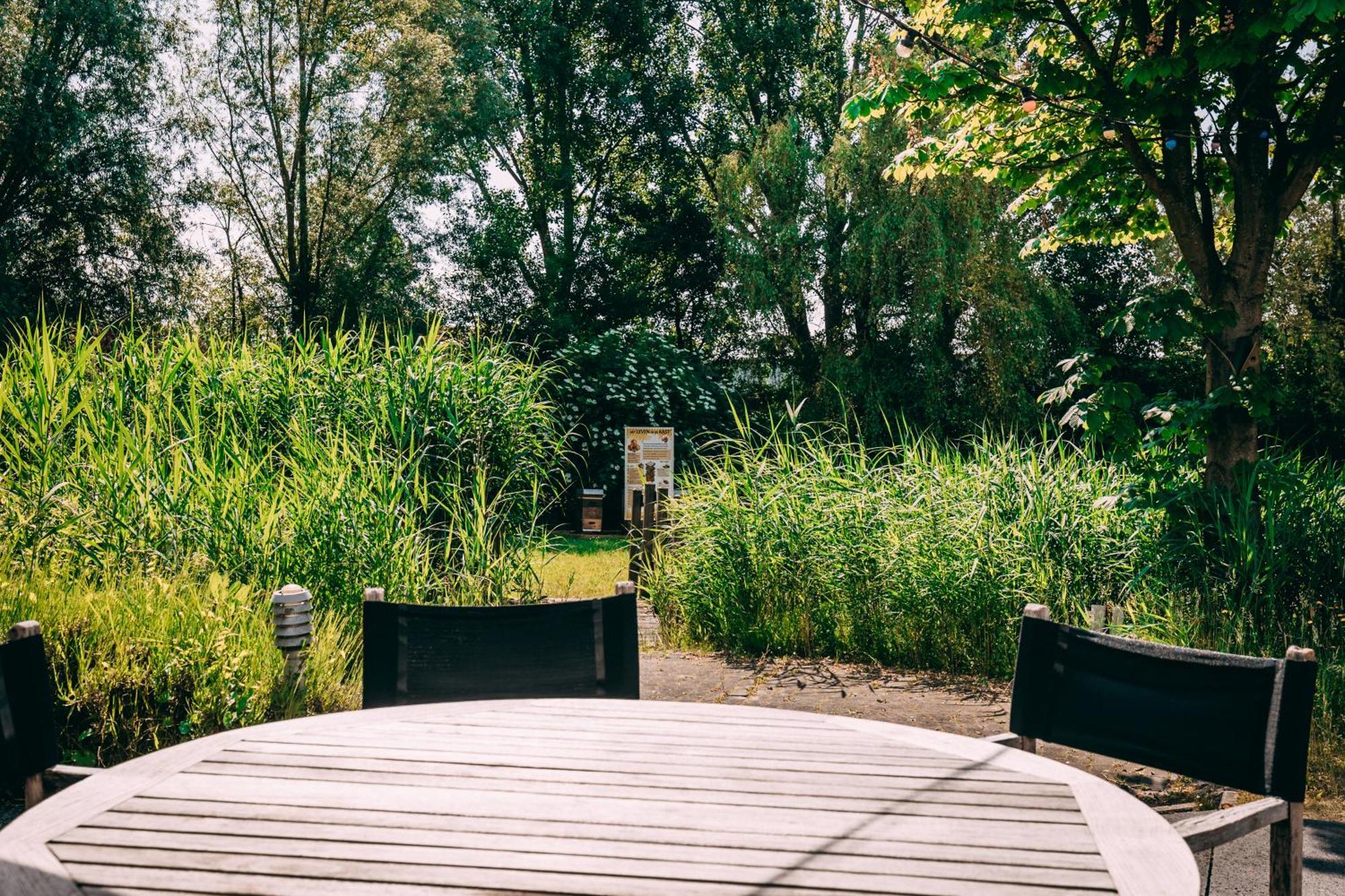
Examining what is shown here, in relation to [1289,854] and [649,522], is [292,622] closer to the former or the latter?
[1289,854]

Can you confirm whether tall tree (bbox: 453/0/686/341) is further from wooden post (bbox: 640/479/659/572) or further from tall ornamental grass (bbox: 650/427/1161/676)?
tall ornamental grass (bbox: 650/427/1161/676)

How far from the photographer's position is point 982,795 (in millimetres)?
1605

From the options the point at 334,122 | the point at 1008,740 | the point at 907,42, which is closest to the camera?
the point at 1008,740

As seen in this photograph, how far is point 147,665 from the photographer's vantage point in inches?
137

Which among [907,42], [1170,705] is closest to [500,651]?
[1170,705]

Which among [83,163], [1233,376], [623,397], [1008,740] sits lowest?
[1008,740]

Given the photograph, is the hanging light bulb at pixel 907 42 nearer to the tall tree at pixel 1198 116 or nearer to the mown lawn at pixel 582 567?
the tall tree at pixel 1198 116

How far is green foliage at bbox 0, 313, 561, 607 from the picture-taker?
14.1ft

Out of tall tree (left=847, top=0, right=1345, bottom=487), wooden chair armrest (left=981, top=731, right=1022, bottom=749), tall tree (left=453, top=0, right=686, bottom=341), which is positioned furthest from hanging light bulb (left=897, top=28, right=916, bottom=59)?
tall tree (left=453, top=0, right=686, bottom=341)

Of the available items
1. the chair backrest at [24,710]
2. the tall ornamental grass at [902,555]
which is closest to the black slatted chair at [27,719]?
the chair backrest at [24,710]

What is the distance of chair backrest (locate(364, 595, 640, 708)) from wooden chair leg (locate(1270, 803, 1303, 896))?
4.40 feet

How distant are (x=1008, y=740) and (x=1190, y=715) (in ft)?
1.18

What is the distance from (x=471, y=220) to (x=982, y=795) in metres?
23.9

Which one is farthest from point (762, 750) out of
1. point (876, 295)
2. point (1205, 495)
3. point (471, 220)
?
point (471, 220)
